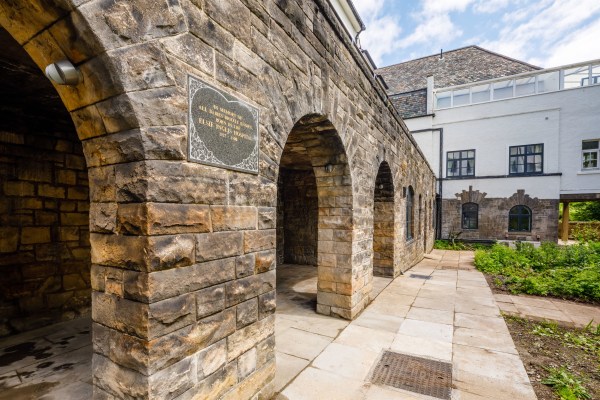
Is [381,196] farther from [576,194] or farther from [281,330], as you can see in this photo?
[576,194]

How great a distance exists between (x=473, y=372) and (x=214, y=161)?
10.6ft

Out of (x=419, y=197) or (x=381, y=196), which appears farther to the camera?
(x=419, y=197)

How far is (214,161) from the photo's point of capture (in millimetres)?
1810

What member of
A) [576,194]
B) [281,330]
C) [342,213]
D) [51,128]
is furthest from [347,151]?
[576,194]

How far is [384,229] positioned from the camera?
22.6 feet

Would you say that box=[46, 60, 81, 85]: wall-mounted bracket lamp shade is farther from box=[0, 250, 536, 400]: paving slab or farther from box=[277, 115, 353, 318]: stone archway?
box=[0, 250, 536, 400]: paving slab

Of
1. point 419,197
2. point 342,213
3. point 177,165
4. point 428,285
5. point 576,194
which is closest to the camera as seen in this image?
point 177,165

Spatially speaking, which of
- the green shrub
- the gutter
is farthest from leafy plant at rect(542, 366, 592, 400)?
the gutter

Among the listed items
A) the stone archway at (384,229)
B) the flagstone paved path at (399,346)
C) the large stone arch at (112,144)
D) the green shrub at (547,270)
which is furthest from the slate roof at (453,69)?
the large stone arch at (112,144)

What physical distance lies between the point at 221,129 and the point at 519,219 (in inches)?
676

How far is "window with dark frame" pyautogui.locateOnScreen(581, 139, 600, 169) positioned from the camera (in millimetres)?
13633

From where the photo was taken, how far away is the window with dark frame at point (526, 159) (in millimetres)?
14438

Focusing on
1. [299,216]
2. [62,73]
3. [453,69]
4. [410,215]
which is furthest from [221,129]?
[453,69]

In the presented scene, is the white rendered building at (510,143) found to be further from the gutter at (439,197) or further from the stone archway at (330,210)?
the stone archway at (330,210)
